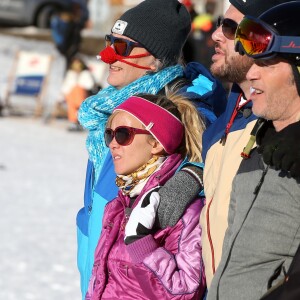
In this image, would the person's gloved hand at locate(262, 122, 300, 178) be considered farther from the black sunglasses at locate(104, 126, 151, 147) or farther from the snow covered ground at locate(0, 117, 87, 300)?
the snow covered ground at locate(0, 117, 87, 300)

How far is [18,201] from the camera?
9.53 m

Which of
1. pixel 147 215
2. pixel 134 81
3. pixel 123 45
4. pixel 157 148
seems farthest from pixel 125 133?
pixel 123 45

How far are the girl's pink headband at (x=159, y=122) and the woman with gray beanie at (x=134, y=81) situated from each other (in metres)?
0.20

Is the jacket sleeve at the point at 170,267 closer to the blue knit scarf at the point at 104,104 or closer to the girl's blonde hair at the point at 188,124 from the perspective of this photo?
the girl's blonde hair at the point at 188,124

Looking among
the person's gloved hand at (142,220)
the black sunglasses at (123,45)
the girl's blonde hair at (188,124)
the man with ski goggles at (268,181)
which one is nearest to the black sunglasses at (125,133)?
the girl's blonde hair at (188,124)

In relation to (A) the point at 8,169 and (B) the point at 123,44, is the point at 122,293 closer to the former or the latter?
(B) the point at 123,44

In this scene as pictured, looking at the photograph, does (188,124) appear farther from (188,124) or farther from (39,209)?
(39,209)

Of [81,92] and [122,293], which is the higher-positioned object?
[122,293]

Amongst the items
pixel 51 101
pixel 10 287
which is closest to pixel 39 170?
pixel 10 287

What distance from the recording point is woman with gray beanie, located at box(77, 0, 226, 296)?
11.4 ft

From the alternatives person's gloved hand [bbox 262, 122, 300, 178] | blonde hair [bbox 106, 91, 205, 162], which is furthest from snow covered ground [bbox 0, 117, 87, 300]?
person's gloved hand [bbox 262, 122, 300, 178]

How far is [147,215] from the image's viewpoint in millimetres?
2990

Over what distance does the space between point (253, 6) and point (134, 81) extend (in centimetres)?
81

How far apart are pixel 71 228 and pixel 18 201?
1252mm
